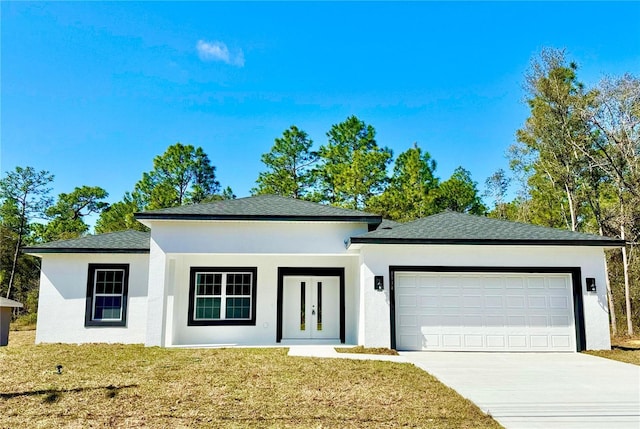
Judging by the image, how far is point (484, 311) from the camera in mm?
11227

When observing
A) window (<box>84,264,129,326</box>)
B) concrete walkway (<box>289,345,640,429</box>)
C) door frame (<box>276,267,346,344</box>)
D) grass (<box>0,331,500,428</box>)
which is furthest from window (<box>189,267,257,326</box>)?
grass (<box>0,331,500,428</box>)

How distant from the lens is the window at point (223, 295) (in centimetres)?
1320

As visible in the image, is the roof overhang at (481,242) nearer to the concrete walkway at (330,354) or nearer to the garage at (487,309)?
the garage at (487,309)

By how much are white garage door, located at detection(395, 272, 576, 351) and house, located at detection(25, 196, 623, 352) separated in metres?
0.03

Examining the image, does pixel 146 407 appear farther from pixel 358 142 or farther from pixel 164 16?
pixel 358 142

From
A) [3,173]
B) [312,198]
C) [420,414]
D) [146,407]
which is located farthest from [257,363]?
[3,173]

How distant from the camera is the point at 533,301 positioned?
37.0 ft

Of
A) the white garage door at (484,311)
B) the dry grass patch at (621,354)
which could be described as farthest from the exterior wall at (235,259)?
the dry grass patch at (621,354)

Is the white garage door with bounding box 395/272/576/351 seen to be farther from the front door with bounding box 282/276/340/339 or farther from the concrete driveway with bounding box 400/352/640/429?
the front door with bounding box 282/276/340/339

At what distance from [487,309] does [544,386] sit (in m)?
4.29

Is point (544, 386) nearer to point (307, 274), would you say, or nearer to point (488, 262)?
point (488, 262)

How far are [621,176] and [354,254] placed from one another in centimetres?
1282

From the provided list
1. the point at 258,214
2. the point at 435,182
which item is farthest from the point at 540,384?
the point at 435,182

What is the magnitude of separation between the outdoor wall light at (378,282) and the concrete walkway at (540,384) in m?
1.70
